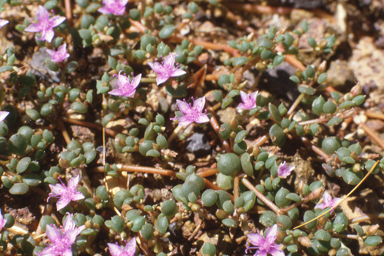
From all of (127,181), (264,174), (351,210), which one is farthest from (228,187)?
(351,210)

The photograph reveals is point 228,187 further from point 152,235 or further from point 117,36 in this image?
point 117,36

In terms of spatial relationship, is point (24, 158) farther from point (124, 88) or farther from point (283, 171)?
point (283, 171)

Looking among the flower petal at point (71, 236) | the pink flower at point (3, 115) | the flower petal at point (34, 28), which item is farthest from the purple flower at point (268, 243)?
the flower petal at point (34, 28)

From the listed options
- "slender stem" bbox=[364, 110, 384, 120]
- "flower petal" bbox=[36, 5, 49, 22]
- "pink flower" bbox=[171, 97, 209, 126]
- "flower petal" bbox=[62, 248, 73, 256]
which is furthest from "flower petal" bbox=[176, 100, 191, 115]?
"slender stem" bbox=[364, 110, 384, 120]

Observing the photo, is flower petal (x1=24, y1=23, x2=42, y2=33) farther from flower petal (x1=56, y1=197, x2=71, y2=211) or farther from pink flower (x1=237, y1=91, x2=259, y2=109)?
pink flower (x1=237, y1=91, x2=259, y2=109)

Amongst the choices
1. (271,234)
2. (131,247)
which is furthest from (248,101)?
(131,247)

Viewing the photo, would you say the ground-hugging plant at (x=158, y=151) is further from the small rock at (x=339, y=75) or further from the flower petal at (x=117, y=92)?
the small rock at (x=339, y=75)
